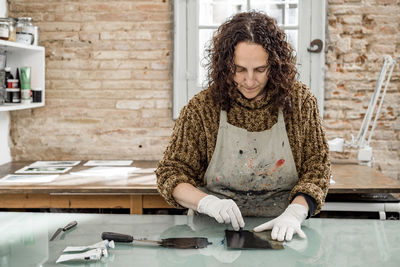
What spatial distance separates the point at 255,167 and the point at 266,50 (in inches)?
19.9

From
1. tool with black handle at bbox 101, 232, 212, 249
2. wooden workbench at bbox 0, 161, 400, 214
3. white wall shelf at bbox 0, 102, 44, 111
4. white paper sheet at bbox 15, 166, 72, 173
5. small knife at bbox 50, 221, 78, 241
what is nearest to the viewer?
tool with black handle at bbox 101, 232, 212, 249

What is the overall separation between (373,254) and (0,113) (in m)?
2.99

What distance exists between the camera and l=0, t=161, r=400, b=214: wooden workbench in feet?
8.73

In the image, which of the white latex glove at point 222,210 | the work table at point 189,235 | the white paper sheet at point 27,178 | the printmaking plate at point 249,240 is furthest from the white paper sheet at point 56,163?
the printmaking plate at point 249,240

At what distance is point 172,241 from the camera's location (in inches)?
58.2

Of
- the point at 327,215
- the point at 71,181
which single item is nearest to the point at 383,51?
the point at 327,215

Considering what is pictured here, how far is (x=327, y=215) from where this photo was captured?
280 cm

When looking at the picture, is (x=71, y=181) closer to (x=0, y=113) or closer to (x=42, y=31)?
(x=0, y=113)

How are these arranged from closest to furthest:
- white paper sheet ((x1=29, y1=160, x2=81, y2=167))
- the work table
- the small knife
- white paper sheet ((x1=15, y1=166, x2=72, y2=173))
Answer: the work table
the small knife
white paper sheet ((x1=15, y1=166, x2=72, y2=173))
white paper sheet ((x1=29, y1=160, x2=81, y2=167))

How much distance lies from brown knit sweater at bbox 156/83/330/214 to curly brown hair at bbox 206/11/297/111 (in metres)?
0.05

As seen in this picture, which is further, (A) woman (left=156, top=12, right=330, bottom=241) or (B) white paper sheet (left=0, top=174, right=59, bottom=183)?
(B) white paper sheet (left=0, top=174, right=59, bottom=183)

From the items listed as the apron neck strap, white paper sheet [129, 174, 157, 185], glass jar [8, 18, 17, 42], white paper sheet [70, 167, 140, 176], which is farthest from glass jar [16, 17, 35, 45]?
the apron neck strap

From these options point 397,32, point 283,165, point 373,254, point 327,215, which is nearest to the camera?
point 373,254

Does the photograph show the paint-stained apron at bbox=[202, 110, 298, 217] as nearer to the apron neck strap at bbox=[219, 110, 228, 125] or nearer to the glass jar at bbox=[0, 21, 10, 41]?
the apron neck strap at bbox=[219, 110, 228, 125]
